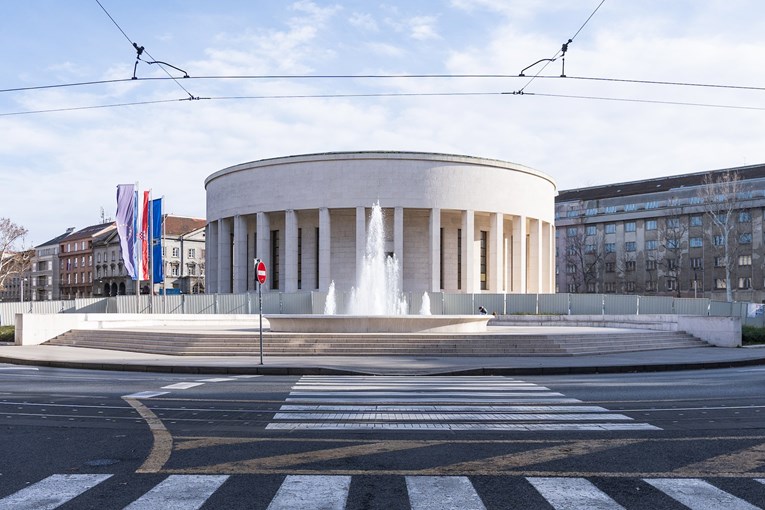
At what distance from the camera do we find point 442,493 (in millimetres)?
6844

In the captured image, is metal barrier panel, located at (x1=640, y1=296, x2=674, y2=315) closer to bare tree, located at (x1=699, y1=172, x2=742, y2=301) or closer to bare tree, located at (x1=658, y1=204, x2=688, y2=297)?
bare tree, located at (x1=699, y1=172, x2=742, y2=301)

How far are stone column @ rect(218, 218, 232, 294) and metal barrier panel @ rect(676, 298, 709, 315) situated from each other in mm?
31657

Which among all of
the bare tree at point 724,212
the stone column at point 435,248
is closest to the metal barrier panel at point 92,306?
the stone column at point 435,248

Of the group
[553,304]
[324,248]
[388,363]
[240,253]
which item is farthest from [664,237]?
[388,363]

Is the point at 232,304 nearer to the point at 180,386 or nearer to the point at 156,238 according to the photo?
the point at 156,238

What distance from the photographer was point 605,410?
12.5m

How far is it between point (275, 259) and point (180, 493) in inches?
2058

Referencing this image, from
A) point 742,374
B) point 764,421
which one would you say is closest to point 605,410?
point 764,421

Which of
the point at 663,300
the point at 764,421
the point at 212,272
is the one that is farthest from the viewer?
the point at 212,272

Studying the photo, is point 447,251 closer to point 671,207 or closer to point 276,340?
point 276,340

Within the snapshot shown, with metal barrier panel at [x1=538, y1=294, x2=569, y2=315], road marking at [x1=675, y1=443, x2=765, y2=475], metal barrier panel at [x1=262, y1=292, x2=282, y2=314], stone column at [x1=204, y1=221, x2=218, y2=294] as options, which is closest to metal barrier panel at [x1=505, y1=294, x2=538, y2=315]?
metal barrier panel at [x1=538, y1=294, x2=569, y2=315]

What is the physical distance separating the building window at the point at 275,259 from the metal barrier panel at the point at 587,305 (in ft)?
75.1

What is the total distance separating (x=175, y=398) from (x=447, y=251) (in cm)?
4340

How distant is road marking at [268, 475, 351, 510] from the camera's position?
20.9ft
